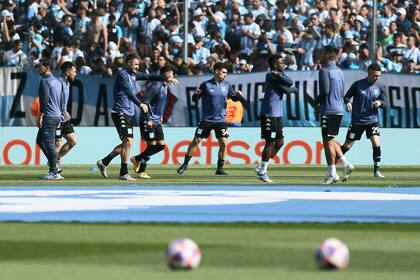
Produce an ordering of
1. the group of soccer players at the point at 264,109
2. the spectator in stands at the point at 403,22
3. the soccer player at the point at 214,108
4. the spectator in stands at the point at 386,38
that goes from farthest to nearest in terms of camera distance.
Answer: the spectator in stands at the point at 403,22 → the spectator in stands at the point at 386,38 → the soccer player at the point at 214,108 → the group of soccer players at the point at 264,109

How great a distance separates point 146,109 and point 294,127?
357 inches

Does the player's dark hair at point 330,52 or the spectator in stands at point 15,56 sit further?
the spectator in stands at point 15,56

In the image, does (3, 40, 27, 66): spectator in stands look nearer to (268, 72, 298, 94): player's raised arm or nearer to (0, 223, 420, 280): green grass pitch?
(268, 72, 298, 94): player's raised arm

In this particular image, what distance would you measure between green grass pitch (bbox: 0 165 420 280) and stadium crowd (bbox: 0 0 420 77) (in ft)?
60.3

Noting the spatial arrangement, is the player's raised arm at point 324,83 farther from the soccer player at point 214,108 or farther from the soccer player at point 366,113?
the soccer player at point 214,108

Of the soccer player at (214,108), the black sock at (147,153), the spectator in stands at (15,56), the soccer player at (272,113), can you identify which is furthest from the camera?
the spectator in stands at (15,56)

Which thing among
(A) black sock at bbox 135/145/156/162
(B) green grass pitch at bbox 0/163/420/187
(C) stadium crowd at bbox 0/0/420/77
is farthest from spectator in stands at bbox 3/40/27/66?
(A) black sock at bbox 135/145/156/162

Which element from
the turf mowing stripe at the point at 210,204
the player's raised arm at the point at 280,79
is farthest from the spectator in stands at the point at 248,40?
the turf mowing stripe at the point at 210,204

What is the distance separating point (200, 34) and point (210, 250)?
22425 millimetres

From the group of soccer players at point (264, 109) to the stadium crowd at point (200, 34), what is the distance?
599 centimetres

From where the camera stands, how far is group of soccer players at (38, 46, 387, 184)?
21.6 m

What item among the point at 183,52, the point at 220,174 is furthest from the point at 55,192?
the point at 183,52

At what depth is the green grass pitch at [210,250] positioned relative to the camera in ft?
29.2

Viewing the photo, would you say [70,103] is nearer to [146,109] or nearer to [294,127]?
[294,127]
